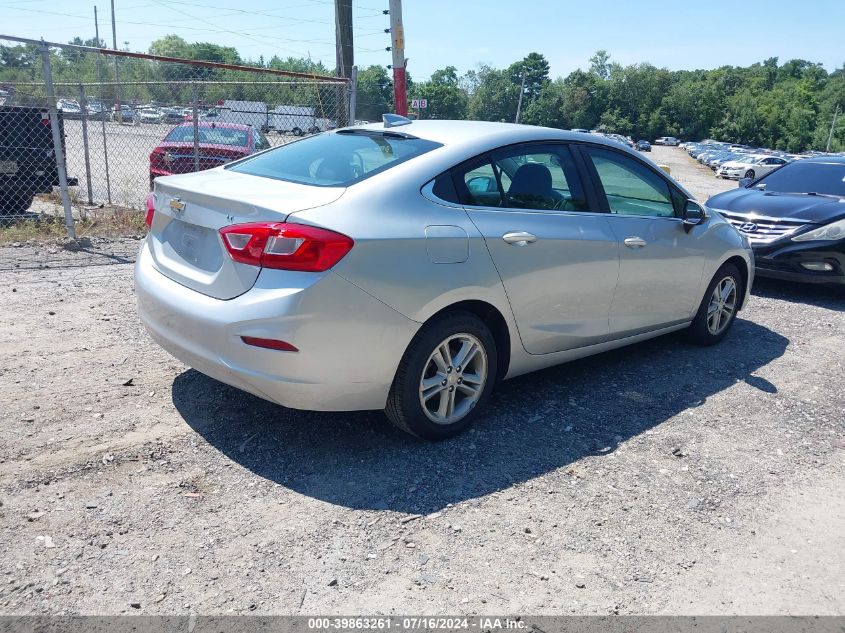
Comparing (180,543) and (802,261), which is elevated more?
(802,261)

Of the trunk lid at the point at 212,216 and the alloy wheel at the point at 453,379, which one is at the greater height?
the trunk lid at the point at 212,216

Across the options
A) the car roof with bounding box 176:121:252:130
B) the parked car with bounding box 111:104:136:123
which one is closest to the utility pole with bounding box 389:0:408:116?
the car roof with bounding box 176:121:252:130

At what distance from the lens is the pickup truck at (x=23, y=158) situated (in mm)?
9148

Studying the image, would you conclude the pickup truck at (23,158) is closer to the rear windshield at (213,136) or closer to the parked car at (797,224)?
the rear windshield at (213,136)

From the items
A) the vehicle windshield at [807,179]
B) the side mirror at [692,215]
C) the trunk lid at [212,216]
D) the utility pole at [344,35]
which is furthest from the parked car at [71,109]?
the vehicle windshield at [807,179]

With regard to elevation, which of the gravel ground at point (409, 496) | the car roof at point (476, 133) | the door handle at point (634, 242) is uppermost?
the car roof at point (476, 133)

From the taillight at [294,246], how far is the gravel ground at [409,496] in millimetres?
1027

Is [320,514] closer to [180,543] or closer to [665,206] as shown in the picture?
[180,543]

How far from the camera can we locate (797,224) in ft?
24.9

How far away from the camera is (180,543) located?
288 cm

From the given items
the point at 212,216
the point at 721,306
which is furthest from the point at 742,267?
the point at 212,216

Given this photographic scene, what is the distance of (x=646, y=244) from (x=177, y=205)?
9.70 ft

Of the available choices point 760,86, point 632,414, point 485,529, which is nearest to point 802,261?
point 632,414

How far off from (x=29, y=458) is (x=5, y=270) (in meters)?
4.06
